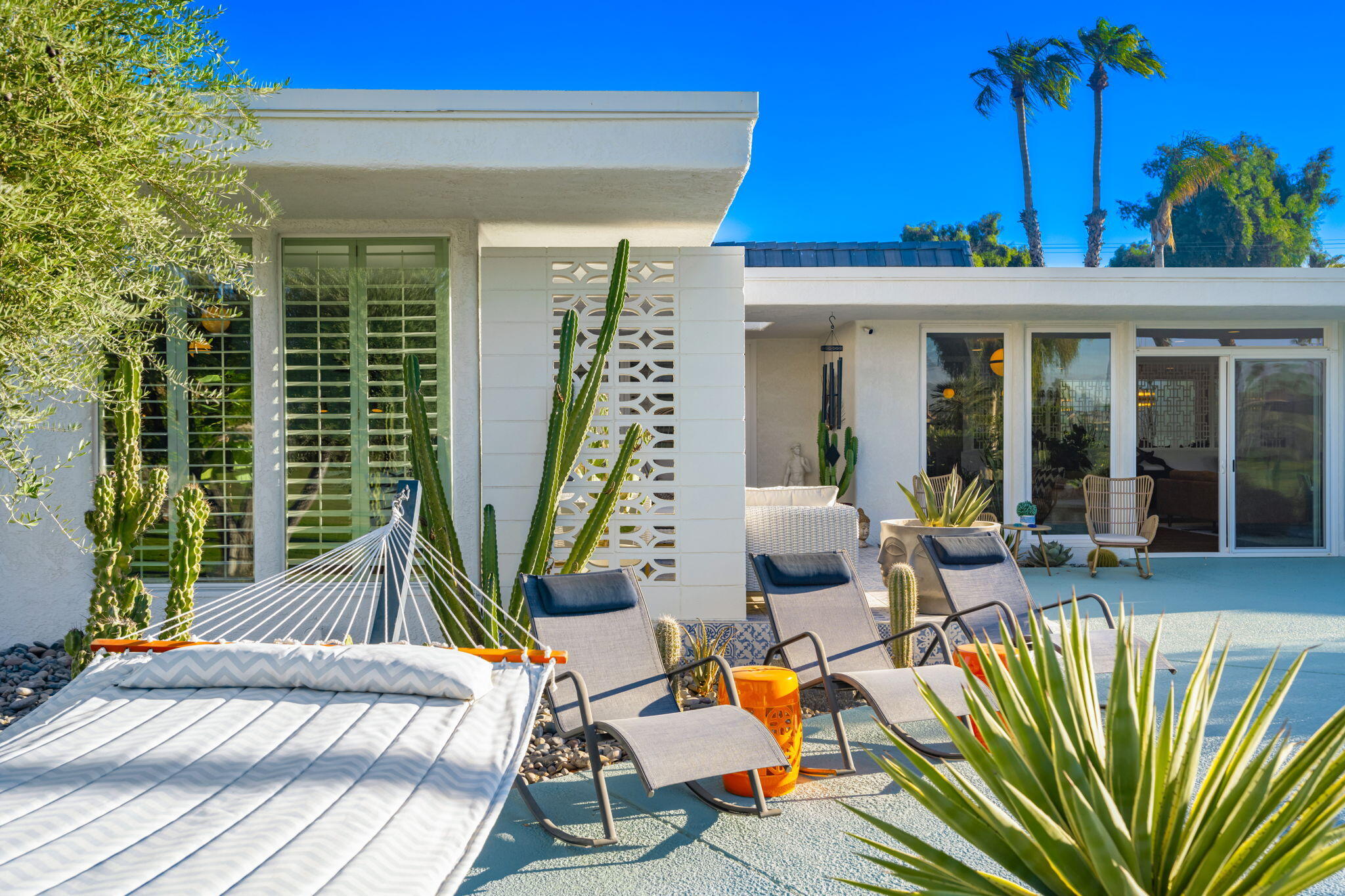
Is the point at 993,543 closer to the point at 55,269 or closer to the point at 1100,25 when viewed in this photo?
the point at 55,269

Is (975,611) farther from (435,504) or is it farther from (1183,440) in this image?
(1183,440)

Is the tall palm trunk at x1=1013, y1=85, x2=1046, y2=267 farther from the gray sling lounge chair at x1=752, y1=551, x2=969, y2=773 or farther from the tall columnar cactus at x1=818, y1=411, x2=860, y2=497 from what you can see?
the gray sling lounge chair at x1=752, y1=551, x2=969, y2=773

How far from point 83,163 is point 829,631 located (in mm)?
3737

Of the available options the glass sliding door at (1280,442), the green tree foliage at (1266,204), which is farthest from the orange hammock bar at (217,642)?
the green tree foliage at (1266,204)

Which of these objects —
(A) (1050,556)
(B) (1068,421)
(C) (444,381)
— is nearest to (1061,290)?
(B) (1068,421)

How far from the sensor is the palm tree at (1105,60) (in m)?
21.1

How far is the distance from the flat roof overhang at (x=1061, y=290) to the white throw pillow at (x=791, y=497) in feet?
9.77

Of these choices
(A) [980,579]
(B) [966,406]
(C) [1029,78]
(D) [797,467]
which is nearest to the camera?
(A) [980,579]

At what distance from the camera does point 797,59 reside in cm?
3139

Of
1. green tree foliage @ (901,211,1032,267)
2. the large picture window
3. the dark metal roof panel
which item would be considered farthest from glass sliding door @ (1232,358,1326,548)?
green tree foliage @ (901,211,1032,267)

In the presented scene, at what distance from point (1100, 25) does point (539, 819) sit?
74.8 feet

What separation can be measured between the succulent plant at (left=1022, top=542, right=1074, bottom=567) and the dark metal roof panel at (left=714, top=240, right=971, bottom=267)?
5188mm

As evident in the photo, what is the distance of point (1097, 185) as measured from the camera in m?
22.3

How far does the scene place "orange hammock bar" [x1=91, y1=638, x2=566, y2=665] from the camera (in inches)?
153
